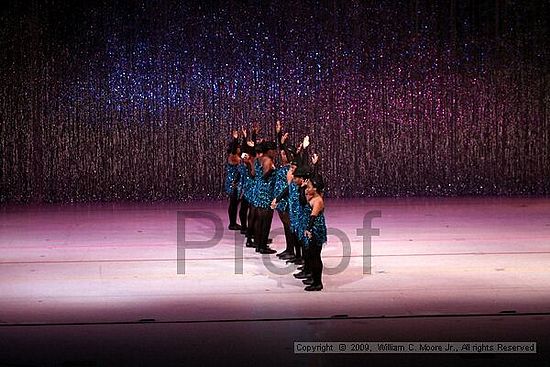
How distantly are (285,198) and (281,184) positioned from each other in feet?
0.51

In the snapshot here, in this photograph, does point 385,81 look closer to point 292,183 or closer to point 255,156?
point 255,156

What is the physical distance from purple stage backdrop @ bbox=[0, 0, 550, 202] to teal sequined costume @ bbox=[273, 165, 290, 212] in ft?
19.5

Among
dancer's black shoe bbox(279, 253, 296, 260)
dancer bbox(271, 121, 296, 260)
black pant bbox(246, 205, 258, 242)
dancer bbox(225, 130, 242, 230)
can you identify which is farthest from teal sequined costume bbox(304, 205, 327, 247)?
dancer bbox(225, 130, 242, 230)

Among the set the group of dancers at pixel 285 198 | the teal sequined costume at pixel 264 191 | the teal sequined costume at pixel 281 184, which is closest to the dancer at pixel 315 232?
the group of dancers at pixel 285 198

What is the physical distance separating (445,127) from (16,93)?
6878mm

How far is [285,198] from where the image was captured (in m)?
8.94

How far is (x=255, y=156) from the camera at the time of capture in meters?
9.98

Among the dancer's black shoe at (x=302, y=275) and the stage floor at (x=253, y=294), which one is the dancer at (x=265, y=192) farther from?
the dancer's black shoe at (x=302, y=275)

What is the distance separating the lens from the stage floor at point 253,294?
580 cm

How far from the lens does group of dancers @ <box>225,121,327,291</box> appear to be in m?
7.62

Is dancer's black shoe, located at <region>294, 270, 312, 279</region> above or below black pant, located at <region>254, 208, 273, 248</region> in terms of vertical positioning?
below

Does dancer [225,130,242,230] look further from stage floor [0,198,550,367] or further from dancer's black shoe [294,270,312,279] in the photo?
dancer's black shoe [294,270,312,279]

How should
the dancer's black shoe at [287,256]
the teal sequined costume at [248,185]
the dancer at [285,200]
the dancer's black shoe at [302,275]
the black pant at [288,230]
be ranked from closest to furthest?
the dancer's black shoe at [302,275] → the dancer at [285,200] → the black pant at [288,230] → the dancer's black shoe at [287,256] → the teal sequined costume at [248,185]

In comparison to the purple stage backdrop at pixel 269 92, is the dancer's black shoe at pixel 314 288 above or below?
below
